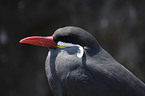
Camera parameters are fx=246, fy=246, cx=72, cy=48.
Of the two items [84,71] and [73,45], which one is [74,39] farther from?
[84,71]

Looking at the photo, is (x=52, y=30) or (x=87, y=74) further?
(x=52, y=30)

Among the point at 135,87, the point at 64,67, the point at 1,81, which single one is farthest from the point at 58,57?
the point at 1,81

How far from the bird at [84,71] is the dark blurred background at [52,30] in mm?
2690

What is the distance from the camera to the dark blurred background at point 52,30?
425cm

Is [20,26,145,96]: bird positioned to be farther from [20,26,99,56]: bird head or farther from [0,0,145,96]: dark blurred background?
[0,0,145,96]: dark blurred background

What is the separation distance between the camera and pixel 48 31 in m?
5.15

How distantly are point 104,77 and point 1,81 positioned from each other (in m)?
4.08

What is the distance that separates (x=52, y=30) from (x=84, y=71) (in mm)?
3610

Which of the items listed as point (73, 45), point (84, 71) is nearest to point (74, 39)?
point (73, 45)

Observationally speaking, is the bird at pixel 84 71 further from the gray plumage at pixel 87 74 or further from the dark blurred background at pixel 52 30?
the dark blurred background at pixel 52 30

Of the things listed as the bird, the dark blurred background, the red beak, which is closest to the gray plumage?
the bird

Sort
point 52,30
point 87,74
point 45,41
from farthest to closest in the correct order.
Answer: point 52,30 < point 45,41 < point 87,74

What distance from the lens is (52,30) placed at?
5121 mm

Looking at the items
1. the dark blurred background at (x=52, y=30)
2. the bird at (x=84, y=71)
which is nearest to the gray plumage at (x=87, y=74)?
the bird at (x=84, y=71)
